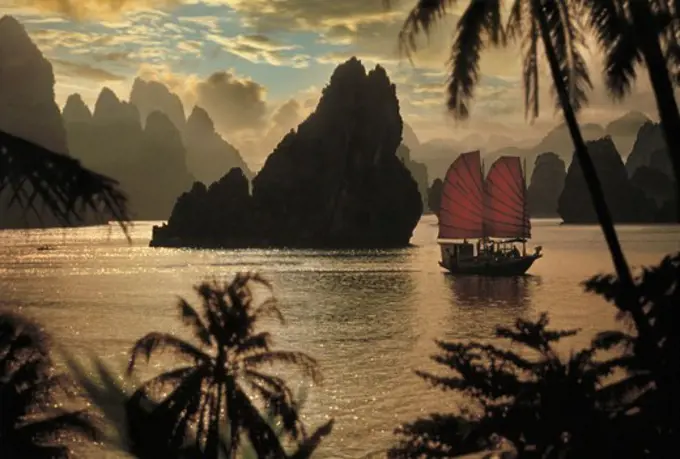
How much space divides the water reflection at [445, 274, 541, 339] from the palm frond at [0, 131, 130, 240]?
53.9 m

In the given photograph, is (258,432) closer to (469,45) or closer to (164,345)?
(164,345)

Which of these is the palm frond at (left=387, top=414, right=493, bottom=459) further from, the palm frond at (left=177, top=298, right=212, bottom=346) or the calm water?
the palm frond at (left=177, top=298, right=212, bottom=346)

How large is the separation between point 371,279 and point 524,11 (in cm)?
10956

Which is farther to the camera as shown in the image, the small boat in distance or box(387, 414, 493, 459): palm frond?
the small boat in distance

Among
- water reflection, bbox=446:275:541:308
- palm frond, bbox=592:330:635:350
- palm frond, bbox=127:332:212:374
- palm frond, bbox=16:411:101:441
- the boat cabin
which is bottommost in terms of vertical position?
water reflection, bbox=446:275:541:308

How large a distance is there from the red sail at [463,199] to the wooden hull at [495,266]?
8925 millimetres

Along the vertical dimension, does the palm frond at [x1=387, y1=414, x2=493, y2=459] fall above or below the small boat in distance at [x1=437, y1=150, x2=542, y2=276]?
below

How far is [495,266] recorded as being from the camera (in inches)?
5094

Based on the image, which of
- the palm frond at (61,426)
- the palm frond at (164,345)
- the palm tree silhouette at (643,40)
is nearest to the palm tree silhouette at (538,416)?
the palm tree silhouette at (643,40)

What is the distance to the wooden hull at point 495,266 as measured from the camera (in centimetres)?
12925

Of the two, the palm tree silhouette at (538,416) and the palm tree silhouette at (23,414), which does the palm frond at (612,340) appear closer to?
the palm tree silhouette at (538,416)

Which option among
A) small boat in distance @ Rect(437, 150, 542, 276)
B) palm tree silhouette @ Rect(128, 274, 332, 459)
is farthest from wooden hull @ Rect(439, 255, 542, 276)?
palm tree silhouette @ Rect(128, 274, 332, 459)

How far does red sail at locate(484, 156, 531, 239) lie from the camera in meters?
116

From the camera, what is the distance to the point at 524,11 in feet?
45.1
